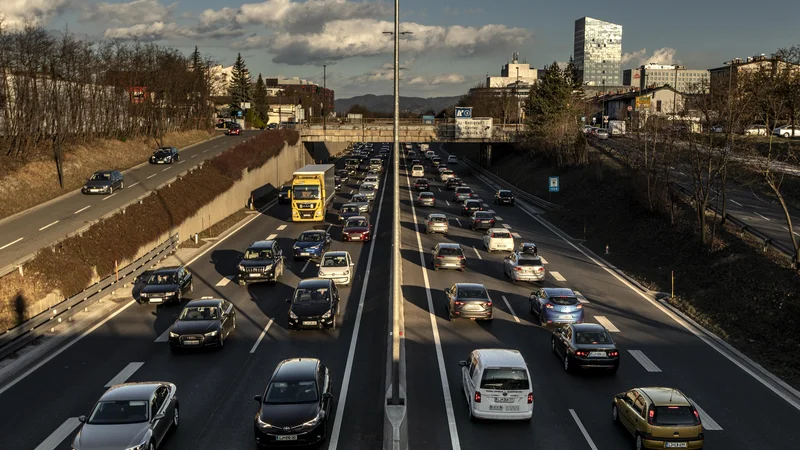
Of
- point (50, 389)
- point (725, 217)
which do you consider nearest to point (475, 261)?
point (725, 217)

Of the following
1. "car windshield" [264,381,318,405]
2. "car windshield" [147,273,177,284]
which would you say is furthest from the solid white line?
"car windshield" [147,273,177,284]

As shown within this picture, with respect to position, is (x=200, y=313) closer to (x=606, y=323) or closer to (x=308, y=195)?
(x=606, y=323)

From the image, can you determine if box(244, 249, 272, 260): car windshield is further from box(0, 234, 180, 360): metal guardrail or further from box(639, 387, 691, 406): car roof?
box(639, 387, 691, 406): car roof

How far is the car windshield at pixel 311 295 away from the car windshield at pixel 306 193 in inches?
1027

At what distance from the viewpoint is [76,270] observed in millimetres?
31906

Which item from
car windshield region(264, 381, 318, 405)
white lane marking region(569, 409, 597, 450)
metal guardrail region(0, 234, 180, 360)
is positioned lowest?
white lane marking region(569, 409, 597, 450)

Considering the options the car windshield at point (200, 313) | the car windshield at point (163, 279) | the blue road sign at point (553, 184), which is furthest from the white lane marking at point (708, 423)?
the blue road sign at point (553, 184)

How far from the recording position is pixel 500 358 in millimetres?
17797

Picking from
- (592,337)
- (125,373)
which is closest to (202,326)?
(125,373)

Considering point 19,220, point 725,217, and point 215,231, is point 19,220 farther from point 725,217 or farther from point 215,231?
point 725,217

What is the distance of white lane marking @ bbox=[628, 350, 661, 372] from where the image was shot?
22062 mm

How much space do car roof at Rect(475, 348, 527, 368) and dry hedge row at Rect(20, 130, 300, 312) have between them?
1990cm

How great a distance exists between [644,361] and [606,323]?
4.71 m

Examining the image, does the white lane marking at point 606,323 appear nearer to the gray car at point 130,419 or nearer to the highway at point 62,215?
the gray car at point 130,419
